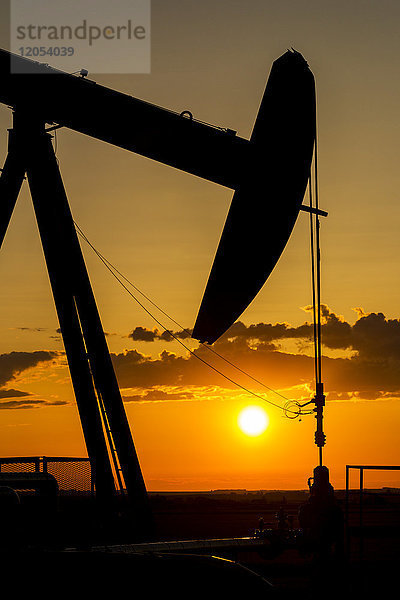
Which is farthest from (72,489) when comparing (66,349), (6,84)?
(6,84)

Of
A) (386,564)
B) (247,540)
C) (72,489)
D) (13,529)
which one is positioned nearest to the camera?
(13,529)

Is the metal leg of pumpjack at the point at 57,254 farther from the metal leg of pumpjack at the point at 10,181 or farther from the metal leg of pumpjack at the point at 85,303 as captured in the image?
the metal leg of pumpjack at the point at 10,181

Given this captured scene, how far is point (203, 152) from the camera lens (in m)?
14.0

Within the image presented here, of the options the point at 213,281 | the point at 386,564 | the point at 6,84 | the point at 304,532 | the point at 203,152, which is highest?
the point at 6,84

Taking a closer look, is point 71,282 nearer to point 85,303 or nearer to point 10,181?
point 85,303

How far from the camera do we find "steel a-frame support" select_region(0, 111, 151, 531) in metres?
14.6

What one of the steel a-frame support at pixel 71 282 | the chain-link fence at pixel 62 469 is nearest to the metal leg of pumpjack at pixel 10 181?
the steel a-frame support at pixel 71 282

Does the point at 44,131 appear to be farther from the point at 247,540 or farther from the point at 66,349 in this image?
the point at 247,540

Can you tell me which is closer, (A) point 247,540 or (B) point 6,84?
(A) point 247,540

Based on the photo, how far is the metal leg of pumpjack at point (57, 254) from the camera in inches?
579

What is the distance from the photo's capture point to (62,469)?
1316 centimetres

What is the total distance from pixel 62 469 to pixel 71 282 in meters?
3.40

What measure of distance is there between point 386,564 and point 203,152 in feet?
33.5

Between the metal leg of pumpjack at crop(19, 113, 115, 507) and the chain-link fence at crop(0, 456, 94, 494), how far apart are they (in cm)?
56
